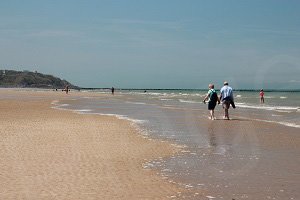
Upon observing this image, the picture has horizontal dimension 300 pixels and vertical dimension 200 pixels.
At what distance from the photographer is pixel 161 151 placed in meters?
10.9

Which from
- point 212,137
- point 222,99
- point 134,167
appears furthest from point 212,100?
point 134,167

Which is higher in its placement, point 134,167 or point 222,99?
point 222,99

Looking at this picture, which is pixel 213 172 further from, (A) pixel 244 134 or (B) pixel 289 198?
(A) pixel 244 134

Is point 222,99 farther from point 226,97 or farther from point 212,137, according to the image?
point 212,137

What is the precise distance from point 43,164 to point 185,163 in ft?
9.88

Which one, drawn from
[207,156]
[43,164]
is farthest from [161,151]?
[43,164]

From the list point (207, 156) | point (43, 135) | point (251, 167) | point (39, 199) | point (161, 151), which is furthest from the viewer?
point (43, 135)

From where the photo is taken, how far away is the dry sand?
6723 mm

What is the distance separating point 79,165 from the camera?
880 centimetres

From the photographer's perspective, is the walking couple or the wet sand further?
the walking couple

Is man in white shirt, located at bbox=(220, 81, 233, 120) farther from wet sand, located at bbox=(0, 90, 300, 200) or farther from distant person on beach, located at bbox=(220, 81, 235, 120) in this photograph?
wet sand, located at bbox=(0, 90, 300, 200)

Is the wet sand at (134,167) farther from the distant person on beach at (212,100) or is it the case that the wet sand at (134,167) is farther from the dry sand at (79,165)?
the distant person on beach at (212,100)

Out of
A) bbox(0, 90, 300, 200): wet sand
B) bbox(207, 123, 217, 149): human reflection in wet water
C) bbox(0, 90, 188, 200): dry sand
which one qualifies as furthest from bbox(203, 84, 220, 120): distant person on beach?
bbox(0, 90, 188, 200): dry sand

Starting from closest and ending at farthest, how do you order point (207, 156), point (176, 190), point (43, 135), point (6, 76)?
point (176, 190), point (207, 156), point (43, 135), point (6, 76)
